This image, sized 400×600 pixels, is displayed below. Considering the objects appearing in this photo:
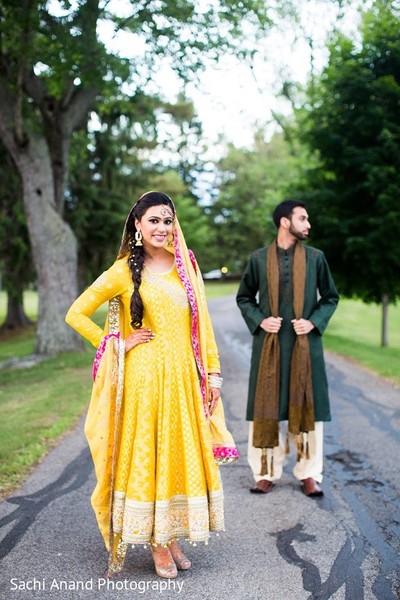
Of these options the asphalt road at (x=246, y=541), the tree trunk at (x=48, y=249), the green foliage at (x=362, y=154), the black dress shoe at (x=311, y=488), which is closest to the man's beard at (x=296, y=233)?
the black dress shoe at (x=311, y=488)

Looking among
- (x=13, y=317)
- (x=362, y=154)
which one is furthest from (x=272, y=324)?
(x=13, y=317)

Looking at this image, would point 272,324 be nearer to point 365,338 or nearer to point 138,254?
point 138,254

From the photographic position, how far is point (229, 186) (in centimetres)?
5694

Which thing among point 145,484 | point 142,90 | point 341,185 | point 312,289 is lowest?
point 145,484

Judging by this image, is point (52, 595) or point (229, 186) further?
point (229, 186)

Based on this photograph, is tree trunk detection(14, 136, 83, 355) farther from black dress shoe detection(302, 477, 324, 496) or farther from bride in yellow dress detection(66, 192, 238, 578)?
bride in yellow dress detection(66, 192, 238, 578)

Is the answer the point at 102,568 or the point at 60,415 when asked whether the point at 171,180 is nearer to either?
the point at 60,415

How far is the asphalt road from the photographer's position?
3119 millimetres

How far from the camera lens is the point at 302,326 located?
458 cm

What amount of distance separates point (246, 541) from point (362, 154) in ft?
36.0

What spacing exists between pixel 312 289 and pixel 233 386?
15.3 feet

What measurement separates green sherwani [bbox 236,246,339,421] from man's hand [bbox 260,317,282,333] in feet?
0.22

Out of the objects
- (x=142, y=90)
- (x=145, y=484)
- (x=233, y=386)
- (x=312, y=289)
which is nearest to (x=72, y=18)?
(x=142, y=90)

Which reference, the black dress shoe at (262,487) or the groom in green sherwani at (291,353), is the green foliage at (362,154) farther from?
the black dress shoe at (262,487)
